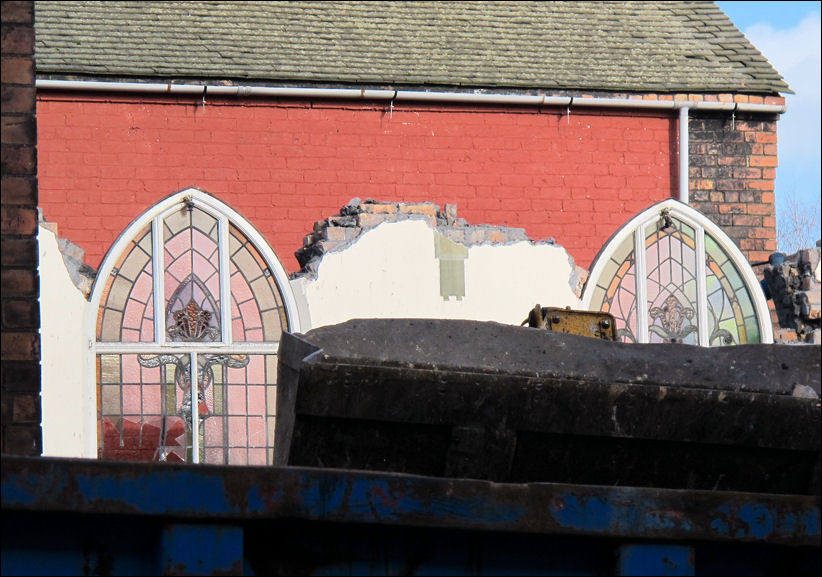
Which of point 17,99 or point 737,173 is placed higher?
point 737,173

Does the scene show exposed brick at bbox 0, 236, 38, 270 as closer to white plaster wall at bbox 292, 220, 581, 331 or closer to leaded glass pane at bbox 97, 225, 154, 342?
white plaster wall at bbox 292, 220, 581, 331

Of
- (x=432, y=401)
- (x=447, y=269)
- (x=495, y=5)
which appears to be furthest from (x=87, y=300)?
(x=432, y=401)

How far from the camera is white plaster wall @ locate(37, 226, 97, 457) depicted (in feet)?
27.7

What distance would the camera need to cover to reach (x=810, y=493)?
2.92 metres

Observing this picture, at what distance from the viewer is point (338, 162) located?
10297mm

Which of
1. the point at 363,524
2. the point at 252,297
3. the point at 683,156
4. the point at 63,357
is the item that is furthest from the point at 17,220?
the point at 683,156

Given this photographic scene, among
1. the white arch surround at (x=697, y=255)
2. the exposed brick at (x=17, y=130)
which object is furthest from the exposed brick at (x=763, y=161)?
the exposed brick at (x=17, y=130)

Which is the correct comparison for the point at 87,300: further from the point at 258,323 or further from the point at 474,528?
the point at 474,528

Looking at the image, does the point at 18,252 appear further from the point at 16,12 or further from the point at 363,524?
the point at 363,524

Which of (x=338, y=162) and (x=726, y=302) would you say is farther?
(x=338, y=162)

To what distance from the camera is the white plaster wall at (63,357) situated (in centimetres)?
844

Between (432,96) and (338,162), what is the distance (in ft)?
3.15

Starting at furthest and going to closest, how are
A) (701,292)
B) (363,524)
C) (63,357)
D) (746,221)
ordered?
(746,221) < (701,292) < (63,357) < (363,524)

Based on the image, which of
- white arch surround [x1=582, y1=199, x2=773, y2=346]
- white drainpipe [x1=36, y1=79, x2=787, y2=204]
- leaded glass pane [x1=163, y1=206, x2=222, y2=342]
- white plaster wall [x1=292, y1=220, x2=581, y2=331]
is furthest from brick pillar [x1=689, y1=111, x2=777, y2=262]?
leaded glass pane [x1=163, y1=206, x2=222, y2=342]
